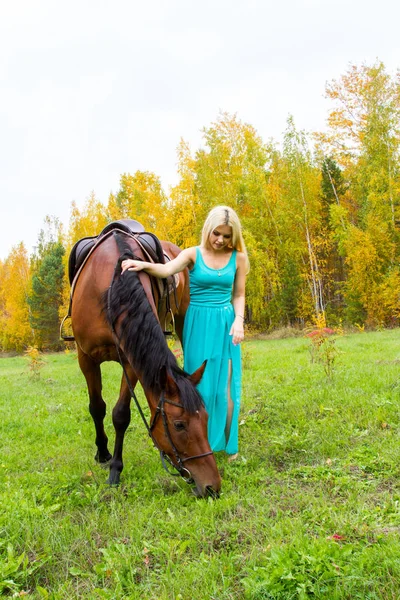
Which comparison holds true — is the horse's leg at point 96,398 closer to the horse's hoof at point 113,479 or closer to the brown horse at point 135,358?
the brown horse at point 135,358

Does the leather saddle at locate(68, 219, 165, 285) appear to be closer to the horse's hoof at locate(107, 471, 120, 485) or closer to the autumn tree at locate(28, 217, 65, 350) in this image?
the horse's hoof at locate(107, 471, 120, 485)

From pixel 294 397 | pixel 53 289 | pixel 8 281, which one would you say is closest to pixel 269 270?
pixel 53 289

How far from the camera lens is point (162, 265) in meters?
3.35

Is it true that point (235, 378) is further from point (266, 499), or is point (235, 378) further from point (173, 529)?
point (173, 529)

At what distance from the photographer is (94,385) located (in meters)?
3.68

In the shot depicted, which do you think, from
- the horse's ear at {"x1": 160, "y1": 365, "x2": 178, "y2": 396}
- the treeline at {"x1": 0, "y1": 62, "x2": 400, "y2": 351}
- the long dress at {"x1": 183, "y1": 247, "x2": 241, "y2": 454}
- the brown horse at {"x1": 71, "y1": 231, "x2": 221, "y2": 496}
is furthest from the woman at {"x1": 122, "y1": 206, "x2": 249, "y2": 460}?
the treeline at {"x1": 0, "y1": 62, "x2": 400, "y2": 351}

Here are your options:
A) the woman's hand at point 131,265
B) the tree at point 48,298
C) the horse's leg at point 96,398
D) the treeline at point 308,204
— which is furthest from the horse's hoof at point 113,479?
the tree at point 48,298

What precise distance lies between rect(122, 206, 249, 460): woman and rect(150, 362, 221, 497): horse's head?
90 cm

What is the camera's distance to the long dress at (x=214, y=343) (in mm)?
3582

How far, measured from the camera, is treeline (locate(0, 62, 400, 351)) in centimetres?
1844

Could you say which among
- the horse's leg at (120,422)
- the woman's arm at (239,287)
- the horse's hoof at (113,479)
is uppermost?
the woman's arm at (239,287)

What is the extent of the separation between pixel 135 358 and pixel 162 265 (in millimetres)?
873

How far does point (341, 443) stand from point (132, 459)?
178 cm

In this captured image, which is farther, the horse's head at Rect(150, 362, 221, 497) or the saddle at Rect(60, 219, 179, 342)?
the saddle at Rect(60, 219, 179, 342)
